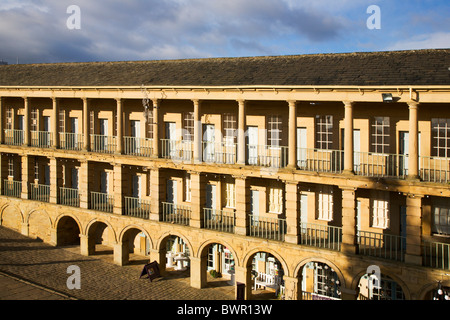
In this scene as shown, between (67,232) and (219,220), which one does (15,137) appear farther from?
(219,220)

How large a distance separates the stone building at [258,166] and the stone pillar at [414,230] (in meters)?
0.04

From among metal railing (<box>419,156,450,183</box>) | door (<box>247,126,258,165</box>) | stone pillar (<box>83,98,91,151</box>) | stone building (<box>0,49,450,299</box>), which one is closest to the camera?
metal railing (<box>419,156,450,183</box>)

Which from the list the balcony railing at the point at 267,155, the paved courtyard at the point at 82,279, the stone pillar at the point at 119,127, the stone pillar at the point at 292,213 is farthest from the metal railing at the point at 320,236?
the stone pillar at the point at 119,127

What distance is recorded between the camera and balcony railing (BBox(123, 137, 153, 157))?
94.2ft

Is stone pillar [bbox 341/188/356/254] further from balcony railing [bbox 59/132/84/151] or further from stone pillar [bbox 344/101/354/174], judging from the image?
balcony railing [bbox 59/132/84/151]

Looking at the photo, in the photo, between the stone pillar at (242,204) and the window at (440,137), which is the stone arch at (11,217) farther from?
the window at (440,137)

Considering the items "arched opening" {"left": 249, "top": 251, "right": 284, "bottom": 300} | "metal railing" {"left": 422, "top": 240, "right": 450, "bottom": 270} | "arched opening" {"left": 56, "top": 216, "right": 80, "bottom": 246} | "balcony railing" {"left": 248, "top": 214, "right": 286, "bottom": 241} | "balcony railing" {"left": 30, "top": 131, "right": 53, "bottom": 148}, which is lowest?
"arched opening" {"left": 249, "top": 251, "right": 284, "bottom": 300}

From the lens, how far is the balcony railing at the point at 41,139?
32.2 meters

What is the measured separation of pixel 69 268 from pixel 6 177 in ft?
35.6

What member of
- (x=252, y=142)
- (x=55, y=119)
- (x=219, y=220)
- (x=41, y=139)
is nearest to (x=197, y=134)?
(x=252, y=142)

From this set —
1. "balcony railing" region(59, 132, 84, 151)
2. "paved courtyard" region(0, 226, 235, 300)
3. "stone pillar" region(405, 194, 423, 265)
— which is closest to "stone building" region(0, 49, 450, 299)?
"stone pillar" region(405, 194, 423, 265)

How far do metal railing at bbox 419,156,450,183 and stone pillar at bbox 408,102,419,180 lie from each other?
693 mm

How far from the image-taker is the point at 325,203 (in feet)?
79.2
